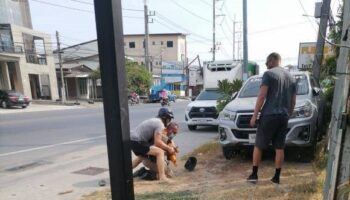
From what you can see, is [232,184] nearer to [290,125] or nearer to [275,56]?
[290,125]

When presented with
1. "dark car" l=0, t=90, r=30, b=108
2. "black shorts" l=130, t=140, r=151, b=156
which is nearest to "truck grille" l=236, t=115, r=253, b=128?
"black shorts" l=130, t=140, r=151, b=156

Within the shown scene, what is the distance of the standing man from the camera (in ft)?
16.2

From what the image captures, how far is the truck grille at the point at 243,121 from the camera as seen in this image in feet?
20.9

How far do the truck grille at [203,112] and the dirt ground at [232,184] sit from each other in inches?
215

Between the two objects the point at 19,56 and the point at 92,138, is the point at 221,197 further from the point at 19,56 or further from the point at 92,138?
the point at 19,56

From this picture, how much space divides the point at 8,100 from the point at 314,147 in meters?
26.2

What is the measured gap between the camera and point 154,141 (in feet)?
19.3

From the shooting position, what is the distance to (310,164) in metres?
6.12

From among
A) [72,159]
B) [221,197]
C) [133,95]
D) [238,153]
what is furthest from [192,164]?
[133,95]

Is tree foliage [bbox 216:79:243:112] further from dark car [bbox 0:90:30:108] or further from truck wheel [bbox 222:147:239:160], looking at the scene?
dark car [bbox 0:90:30:108]

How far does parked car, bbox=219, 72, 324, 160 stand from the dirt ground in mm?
384

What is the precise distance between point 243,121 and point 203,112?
6126 millimetres

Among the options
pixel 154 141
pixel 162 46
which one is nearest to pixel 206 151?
pixel 154 141

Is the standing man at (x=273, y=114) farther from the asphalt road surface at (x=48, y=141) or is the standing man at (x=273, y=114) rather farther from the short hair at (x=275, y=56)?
the asphalt road surface at (x=48, y=141)
